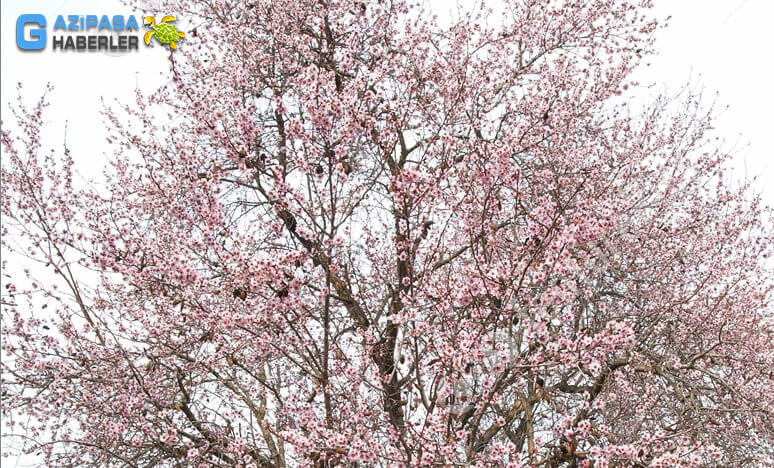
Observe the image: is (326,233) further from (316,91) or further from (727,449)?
(727,449)

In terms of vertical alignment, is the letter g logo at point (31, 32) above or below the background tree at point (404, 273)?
above

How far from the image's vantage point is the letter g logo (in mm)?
6922

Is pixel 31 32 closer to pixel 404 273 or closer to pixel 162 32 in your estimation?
pixel 162 32

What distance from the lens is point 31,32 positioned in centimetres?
698

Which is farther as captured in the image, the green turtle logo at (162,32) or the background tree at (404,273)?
the green turtle logo at (162,32)

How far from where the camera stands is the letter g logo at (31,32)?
692 centimetres

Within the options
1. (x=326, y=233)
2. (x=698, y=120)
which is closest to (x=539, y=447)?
(x=326, y=233)

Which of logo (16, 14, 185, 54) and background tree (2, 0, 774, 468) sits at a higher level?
logo (16, 14, 185, 54)

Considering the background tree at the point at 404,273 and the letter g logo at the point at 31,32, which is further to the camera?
the letter g logo at the point at 31,32

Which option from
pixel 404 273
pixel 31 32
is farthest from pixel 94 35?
pixel 404 273

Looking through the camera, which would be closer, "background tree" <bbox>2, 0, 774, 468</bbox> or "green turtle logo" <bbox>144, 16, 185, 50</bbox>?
"background tree" <bbox>2, 0, 774, 468</bbox>

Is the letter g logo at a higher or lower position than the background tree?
higher

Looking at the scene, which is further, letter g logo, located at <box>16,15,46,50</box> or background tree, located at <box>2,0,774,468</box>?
letter g logo, located at <box>16,15,46,50</box>

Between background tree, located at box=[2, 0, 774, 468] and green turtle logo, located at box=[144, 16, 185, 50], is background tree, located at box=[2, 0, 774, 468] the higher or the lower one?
the lower one
